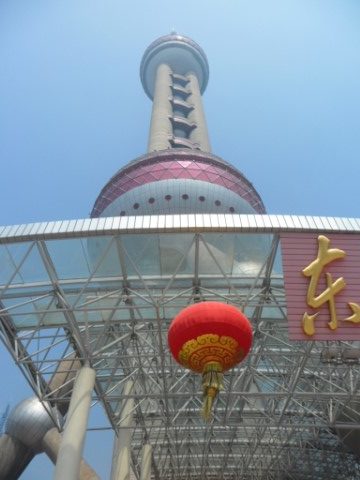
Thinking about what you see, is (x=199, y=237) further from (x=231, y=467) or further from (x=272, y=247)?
(x=231, y=467)

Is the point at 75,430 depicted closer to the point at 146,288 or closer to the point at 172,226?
the point at 146,288

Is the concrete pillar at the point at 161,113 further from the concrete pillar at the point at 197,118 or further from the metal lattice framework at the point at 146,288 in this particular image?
the metal lattice framework at the point at 146,288

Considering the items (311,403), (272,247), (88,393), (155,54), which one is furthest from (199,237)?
(155,54)

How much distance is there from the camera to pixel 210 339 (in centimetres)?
957

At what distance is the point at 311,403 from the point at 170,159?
23.9 meters

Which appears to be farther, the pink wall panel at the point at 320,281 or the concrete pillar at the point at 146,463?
the concrete pillar at the point at 146,463

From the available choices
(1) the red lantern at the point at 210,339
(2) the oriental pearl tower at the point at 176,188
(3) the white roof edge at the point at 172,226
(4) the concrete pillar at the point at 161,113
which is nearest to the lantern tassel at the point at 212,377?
(1) the red lantern at the point at 210,339

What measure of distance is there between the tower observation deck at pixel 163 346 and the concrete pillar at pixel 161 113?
3012cm

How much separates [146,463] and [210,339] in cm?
1513

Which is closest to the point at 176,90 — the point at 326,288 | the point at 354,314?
the point at 326,288

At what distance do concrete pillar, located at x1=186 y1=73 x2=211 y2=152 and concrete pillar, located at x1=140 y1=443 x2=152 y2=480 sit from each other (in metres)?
37.0

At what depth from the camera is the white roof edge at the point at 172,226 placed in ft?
44.3

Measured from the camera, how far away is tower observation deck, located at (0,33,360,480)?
1374 cm

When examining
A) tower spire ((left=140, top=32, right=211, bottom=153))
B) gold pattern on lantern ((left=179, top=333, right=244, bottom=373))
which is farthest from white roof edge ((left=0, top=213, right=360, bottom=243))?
tower spire ((left=140, top=32, right=211, bottom=153))
